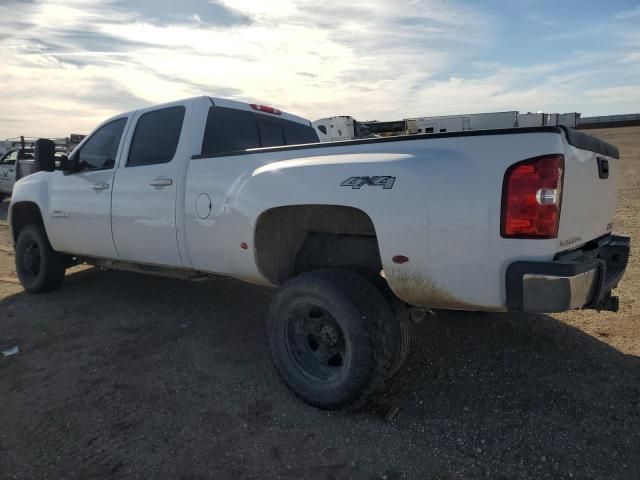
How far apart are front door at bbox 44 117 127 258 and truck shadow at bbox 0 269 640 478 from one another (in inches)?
32.9

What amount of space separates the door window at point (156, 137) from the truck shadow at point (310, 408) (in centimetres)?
153

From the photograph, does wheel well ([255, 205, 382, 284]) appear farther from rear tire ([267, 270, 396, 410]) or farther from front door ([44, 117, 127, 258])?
front door ([44, 117, 127, 258])

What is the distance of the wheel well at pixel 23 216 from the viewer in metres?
5.83

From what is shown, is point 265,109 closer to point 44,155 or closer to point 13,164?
point 44,155

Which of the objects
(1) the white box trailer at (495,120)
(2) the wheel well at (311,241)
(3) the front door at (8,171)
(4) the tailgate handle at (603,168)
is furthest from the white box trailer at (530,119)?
(3) the front door at (8,171)

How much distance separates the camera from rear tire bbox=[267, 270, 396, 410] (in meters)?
2.92

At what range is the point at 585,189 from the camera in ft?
9.03

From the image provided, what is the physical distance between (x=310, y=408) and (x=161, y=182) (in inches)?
84.5

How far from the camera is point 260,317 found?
15.9 feet

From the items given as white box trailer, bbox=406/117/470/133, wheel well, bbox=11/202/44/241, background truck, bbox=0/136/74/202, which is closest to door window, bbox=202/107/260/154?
wheel well, bbox=11/202/44/241

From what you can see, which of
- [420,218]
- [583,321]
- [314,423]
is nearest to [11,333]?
[314,423]

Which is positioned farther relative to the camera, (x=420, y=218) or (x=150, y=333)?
(x=150, y=333)

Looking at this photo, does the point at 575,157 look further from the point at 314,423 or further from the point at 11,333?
the point at 11,333

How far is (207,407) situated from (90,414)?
0.72 m
